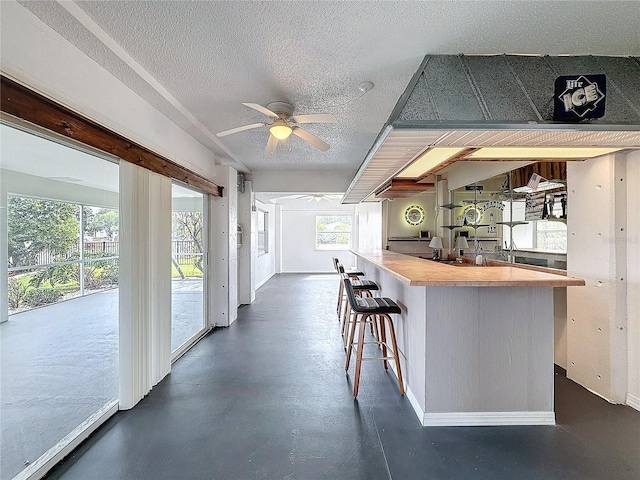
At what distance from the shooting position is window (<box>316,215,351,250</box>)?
11.0m

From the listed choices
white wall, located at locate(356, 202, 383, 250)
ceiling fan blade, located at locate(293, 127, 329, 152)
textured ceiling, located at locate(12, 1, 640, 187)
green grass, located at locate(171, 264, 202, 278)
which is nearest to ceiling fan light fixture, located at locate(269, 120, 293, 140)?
ceiling fan blade, located at locate(293, 127, 329, 152)

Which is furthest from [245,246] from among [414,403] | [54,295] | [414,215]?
[414,403]

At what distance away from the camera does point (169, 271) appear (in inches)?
119

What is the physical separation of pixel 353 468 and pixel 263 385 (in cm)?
119

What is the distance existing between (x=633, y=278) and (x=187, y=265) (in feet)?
14.2

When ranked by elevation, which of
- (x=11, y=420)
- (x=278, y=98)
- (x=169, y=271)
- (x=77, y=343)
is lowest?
(x=11, y=420)

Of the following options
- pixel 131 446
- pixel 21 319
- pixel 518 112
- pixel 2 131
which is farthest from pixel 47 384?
pixel 518 112

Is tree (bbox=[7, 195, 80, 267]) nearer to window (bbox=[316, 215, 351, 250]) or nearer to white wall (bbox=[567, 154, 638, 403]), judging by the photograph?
white wall (bbox=[567, 154, 638, 403])

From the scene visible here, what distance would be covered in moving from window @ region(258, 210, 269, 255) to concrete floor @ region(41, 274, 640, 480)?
560cm

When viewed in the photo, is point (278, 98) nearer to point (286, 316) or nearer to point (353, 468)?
point (353, 468)

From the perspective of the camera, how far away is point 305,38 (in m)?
1.84

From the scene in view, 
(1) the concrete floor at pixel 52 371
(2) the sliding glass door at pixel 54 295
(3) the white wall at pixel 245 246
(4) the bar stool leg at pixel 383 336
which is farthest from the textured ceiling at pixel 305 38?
(3) the white wall at pixel 245 246

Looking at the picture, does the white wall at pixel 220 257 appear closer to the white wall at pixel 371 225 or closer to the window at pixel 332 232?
the white wall at pixel 371 225

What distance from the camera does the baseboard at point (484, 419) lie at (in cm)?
217
